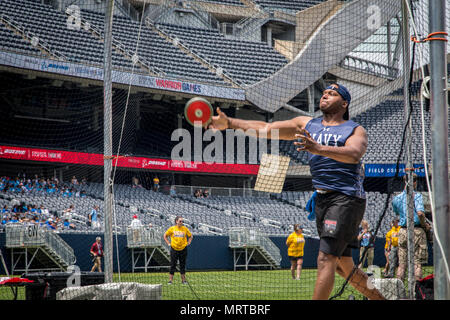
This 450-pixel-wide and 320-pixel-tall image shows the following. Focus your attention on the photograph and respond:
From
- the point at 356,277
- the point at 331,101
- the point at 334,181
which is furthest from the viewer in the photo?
the point at 356,277

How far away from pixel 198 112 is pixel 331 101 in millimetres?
1439

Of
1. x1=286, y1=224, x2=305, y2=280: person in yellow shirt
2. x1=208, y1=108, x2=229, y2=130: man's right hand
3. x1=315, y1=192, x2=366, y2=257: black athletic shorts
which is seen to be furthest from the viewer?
x1=286, y1=224, x2=305, y2=280: person in yellow shirt

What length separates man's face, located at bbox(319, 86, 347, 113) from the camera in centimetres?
503

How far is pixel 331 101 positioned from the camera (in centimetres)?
503

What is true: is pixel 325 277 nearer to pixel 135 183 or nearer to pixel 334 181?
pixel 334 181

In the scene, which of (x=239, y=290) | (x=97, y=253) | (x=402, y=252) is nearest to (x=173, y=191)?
(x=97, y=253)

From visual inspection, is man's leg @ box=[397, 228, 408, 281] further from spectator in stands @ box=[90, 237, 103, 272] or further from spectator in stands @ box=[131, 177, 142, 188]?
spectator in stands @ box=[131, 177, 142, 188]

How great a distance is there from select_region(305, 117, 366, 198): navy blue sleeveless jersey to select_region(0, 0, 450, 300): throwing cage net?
32.6 feet

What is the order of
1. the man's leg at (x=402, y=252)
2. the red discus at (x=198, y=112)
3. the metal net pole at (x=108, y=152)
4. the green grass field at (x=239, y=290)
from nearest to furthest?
the red discus at (x=198, y=112), the metal net pole at (x=108, y=152), the green grass field at (x=239, y=290), the man's leg at (x=402, y=252)

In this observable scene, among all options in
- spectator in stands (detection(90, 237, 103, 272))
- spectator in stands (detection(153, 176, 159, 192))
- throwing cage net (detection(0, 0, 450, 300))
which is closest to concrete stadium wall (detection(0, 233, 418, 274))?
throwing cage net (detection(0, 0, 450, 300))

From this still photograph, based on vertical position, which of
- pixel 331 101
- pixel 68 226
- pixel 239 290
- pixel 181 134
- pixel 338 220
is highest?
pixel 181 134

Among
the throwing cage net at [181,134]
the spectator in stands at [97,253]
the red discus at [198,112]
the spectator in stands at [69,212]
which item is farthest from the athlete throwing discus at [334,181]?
the spectator in stands at [69,212]

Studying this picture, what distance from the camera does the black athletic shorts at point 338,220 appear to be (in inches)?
185

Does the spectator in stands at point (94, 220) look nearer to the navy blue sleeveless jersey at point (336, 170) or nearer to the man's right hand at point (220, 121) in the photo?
the navy blue sleeveless jersey at point (336, 170)
